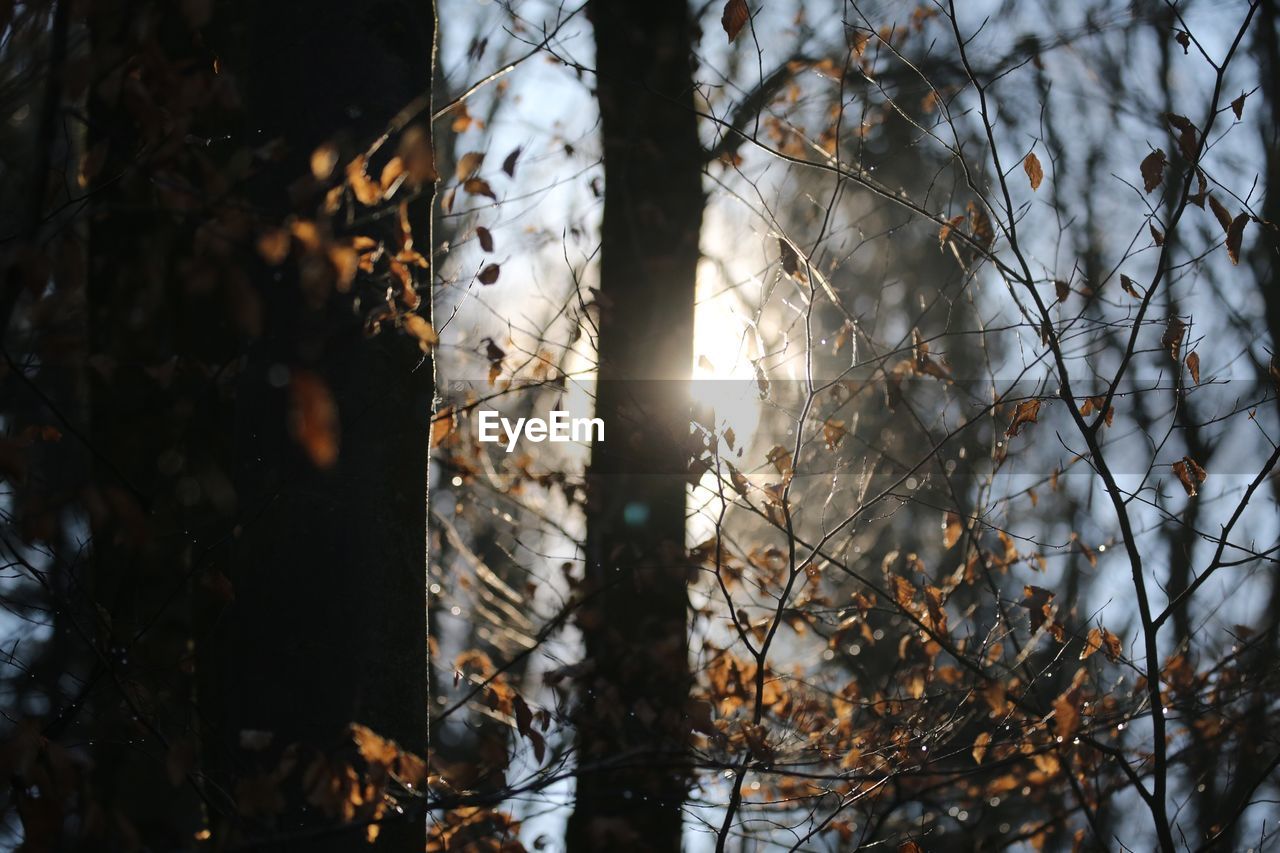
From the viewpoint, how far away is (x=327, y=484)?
2.31m

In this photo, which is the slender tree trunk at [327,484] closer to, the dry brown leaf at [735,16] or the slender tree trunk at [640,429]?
the dry brown leaf at [735,16]

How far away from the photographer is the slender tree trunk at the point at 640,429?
4285 millimetres

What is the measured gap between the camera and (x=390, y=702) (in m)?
2.36

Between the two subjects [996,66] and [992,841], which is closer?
[992,841]

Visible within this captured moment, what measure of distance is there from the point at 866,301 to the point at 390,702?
10.4m

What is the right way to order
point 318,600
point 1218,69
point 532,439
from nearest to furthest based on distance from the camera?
point 318,600
point 1218,69
point 532,439

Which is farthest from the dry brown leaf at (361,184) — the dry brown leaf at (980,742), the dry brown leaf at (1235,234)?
the dry brown leaf at (1235,234)

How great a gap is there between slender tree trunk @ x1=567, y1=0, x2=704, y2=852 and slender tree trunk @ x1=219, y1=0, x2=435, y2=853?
5.75 ft

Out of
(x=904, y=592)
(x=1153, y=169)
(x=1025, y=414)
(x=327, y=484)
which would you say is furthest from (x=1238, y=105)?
(x=327, y=484)

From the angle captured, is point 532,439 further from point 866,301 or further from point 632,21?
point 866,301

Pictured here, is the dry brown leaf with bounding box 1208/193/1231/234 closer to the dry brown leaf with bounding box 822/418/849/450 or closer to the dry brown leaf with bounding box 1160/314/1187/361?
the dry brown leaf with bounding box 1160/314/1187/361

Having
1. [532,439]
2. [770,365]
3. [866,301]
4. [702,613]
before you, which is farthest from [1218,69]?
[866,301]

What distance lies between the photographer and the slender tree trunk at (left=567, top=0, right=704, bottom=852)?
14.1 feet

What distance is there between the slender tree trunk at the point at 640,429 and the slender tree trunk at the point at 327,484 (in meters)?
1.75
